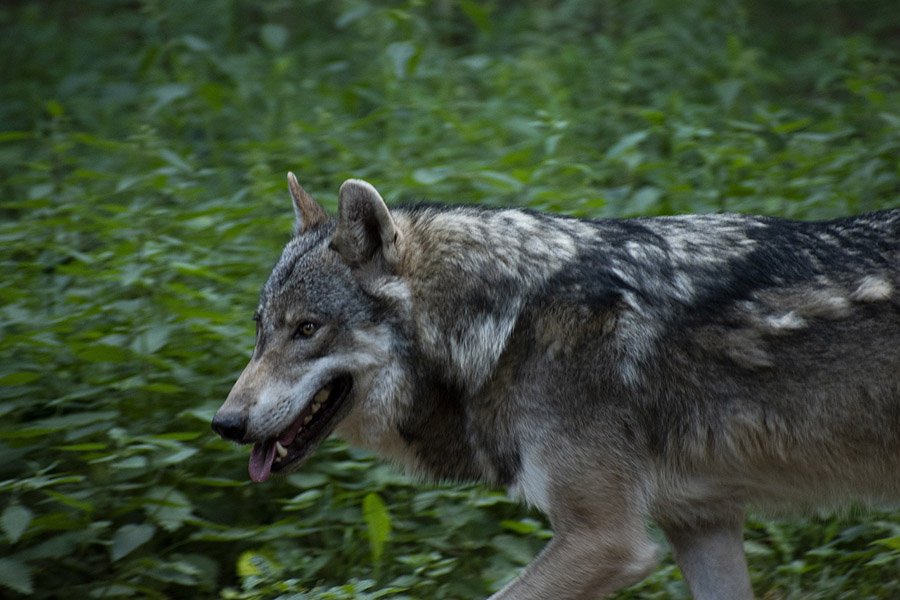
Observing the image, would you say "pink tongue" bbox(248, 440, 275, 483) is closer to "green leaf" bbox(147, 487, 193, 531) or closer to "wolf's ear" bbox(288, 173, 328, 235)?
"green leaf" bbox(147, 487, 193, 531)

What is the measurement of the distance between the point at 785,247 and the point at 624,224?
1.85ft

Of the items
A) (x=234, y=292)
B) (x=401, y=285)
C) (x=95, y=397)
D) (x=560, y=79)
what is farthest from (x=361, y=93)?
(x=401, y=285)

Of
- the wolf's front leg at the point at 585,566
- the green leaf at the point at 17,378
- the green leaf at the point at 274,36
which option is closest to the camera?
the wolf's front leg at the point at 585,566

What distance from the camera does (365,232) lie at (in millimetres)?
4047

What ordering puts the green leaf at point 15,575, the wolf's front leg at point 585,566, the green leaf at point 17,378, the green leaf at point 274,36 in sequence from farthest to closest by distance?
the green leaf at point 274,36
the green leaf at point 17,378
the green leaf at point 15,575
the wolf's front leg at point 585,566

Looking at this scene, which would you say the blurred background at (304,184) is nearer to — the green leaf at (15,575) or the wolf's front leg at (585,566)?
the green leaf at (15,575)

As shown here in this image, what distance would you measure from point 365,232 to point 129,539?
1.44m

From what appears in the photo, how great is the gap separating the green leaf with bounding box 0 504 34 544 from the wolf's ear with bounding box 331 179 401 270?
1.43 m

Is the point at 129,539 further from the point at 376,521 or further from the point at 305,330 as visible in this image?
the point at 305,330

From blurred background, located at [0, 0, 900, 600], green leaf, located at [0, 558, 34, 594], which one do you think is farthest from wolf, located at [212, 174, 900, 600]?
green leaf, located at [0, 558, 34, 594]

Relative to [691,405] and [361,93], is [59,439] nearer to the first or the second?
[691,405]

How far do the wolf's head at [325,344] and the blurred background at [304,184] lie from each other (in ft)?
1.87

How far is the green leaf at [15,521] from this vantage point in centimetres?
406

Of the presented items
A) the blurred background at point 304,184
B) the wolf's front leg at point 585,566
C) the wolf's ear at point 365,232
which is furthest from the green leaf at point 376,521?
the wolf's ear at point 365,232
